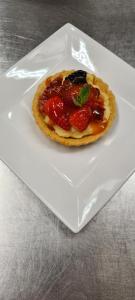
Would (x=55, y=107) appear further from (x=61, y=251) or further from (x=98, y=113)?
(x=61, y=251)

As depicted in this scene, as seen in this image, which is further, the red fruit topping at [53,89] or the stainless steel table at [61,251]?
the red fruit topping at [53,89]

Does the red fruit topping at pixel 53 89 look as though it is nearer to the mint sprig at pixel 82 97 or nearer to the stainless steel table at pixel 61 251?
the mint sprig at pixel 82 97

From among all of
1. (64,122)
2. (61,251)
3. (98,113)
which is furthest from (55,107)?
Answer: (61,251)

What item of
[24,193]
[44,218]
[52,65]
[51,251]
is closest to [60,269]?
[51,251]

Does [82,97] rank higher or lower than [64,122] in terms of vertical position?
higher

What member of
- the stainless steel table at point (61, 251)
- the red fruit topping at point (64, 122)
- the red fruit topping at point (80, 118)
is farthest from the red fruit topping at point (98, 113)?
the stainless steel table at point (61, 251)

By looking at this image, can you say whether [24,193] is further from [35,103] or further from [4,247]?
[35,103]

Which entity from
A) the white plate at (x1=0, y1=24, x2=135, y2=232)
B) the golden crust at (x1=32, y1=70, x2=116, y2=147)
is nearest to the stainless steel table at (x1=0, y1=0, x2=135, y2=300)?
the white plate at (x1=0, y1=24, x2=135, y2=232)
